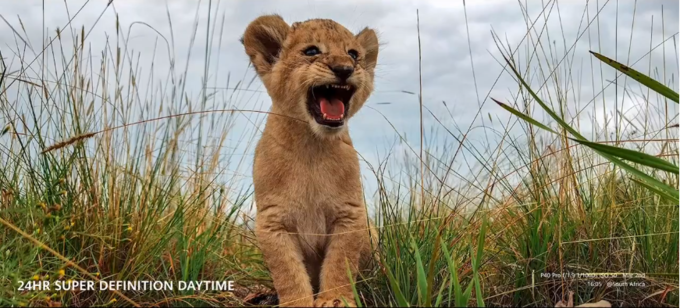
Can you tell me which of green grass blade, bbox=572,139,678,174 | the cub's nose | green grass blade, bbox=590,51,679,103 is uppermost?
the cub's nose

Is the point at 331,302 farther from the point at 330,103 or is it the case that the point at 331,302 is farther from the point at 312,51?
the point at 312,51

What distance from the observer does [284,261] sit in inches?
140

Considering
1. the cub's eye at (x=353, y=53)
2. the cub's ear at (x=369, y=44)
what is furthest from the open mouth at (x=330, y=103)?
the cub's ear at (x=369, y=44)

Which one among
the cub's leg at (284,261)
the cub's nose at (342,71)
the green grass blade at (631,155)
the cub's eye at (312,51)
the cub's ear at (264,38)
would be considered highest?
the cub's ear at (264,38)

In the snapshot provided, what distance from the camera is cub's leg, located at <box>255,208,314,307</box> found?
3.48 metres

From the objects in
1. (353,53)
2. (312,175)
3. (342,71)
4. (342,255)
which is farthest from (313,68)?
(342,255)

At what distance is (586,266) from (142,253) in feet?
8.44

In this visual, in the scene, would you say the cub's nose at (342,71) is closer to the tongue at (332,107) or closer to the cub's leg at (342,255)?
the tongue at (332,107)

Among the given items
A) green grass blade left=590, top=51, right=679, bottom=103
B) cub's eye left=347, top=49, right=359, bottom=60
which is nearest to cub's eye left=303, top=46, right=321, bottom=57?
cub's eye left=347, top=49, right=359, bottom=60

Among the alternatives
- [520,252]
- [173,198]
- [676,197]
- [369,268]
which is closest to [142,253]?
[173,198]

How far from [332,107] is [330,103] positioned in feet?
0.11

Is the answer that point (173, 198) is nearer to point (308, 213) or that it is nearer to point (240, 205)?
point (240, 205)

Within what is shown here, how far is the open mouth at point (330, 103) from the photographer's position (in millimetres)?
3656

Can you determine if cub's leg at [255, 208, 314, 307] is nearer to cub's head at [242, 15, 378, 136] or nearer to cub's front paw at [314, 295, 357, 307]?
cub's front paw at [314, 295, 357, 307]
